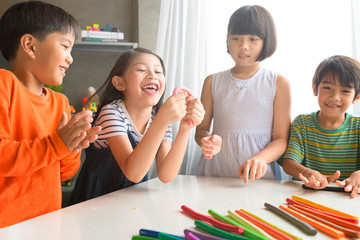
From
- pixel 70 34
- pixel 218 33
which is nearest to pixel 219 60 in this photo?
pixel 218 33

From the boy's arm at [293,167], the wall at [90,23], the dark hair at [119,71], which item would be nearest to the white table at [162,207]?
the boy's arm at [293,167]

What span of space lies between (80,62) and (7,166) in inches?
80.5

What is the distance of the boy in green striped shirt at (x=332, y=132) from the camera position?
1.31 m

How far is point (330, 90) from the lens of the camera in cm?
133

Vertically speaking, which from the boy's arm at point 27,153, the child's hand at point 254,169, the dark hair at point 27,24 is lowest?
the child's hand at point 254,169

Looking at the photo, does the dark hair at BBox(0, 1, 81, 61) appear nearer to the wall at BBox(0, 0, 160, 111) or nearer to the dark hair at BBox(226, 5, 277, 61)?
the dark hair at BBox(226, 5, 277, 61)

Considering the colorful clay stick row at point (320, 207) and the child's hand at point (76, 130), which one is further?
the child's hand at point (76, 130)

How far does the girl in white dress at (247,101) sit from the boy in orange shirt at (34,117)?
652 mm

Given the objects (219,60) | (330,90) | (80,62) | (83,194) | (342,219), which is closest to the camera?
Answer: (342,219)

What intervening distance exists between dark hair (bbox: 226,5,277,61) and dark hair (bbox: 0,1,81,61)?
70cm

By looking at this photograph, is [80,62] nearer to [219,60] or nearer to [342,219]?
[219,60]

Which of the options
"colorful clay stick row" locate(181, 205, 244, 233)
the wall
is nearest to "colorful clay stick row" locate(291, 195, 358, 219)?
"colorful clay stick row" locate(181, 205, 244, 233)

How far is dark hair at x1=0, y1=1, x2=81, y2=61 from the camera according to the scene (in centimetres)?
100

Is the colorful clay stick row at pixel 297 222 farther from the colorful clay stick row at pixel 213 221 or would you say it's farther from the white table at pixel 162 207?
the colorful clay stick row at pixel 213 221
